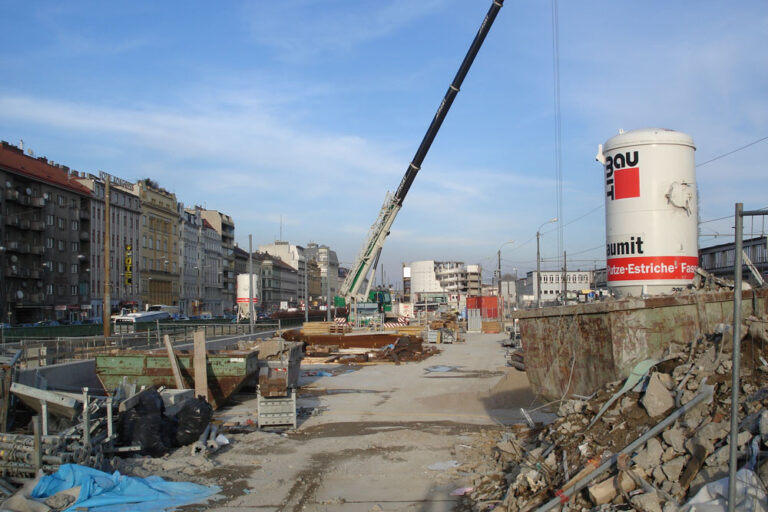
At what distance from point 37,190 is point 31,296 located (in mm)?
11044

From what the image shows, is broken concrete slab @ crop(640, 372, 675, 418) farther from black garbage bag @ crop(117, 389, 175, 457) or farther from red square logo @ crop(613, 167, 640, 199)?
black garbage bag @ crop(117, 389, 175, 457)

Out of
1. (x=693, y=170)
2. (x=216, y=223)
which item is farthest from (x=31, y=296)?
(x=693, y=170)

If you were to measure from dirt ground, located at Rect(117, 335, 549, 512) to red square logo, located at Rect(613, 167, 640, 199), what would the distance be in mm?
5021

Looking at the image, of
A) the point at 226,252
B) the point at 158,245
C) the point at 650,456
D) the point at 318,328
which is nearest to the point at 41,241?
the point at 158,245

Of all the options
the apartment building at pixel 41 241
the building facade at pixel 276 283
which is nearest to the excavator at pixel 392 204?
the apartment building at pixel 41 241

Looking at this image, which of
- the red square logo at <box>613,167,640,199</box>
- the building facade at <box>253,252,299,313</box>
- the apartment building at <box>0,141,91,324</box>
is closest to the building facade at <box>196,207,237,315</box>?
the building facade at <box>253,252,299,313</box>

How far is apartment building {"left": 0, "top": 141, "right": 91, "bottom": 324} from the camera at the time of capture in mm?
60688

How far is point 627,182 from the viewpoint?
39.7ft

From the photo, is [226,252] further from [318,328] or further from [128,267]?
[318,328]

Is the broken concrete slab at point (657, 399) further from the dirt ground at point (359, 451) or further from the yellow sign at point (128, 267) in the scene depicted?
the yellow sign at point (128, 267)

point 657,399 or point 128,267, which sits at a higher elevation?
point 128,267

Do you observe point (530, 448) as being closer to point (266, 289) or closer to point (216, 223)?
point (216, 223)

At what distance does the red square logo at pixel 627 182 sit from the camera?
472 inches

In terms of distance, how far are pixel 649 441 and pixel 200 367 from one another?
11654 millimetres
